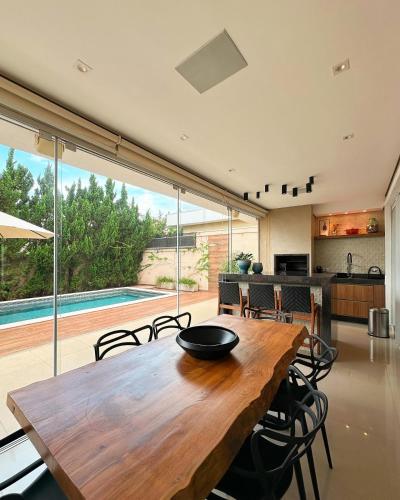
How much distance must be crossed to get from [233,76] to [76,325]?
3.21m

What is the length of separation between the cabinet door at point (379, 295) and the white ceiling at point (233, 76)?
299cm

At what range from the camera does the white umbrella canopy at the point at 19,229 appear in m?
2.07

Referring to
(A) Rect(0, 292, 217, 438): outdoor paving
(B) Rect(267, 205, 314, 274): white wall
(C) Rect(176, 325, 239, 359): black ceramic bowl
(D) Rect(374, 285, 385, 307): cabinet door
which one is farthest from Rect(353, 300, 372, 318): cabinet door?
(C) Rect(176, 325, 239, 359): black ceramic bowl

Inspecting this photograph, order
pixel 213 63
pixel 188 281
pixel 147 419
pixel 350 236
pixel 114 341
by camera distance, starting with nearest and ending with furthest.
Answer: pixel 147 419
pixel 213 63
pixel 114 341
pixel 350 236
pixel 188 281

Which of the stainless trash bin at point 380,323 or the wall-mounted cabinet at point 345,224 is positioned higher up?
the wall-mounted cabinet at point 345,224

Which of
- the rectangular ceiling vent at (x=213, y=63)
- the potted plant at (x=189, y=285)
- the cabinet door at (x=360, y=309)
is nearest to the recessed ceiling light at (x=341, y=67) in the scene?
the rectangular ceiling vent at (x=213, y=63)

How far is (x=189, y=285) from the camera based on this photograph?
6852 mm

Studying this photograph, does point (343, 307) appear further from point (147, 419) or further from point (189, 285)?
point (147, 419)

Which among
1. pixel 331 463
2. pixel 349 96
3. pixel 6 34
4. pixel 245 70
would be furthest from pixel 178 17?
pixel 331 463

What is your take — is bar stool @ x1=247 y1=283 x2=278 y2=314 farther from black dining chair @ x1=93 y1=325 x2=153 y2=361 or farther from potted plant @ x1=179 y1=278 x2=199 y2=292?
potted plant @ x1=179 y1=278 x2=199 y2=292

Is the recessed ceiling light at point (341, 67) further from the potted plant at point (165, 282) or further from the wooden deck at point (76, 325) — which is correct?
the potted plant at point (165, 282)

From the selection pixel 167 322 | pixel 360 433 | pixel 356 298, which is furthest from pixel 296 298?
pixel 356 298

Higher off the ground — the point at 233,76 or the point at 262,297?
the point at 233,76

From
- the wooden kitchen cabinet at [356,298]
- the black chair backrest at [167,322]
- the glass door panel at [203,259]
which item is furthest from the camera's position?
the glass door panel at [203,259]
